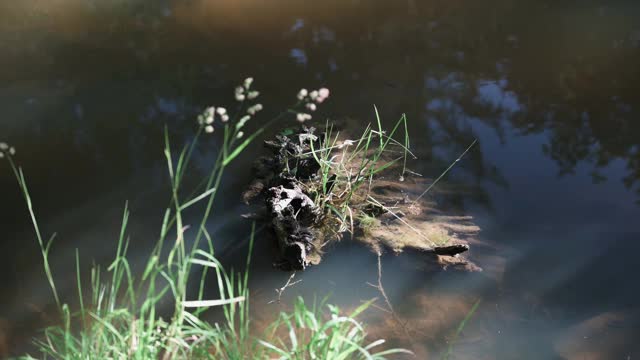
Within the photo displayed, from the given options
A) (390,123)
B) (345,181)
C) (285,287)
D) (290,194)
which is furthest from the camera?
(390,123)

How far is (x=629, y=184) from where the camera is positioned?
3.10 meters

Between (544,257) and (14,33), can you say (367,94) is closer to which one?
(544,257)

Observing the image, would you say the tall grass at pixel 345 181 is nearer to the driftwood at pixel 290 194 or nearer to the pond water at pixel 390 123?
the driftwood at pixel 290 194

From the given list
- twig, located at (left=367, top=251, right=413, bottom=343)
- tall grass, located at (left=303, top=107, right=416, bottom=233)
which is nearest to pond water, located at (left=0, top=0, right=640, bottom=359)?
twig, located at (left=367, top=251, right=413, bottom=343)

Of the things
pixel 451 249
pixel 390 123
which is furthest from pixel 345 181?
pixel 390 123

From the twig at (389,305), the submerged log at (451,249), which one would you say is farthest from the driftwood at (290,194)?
the submerged log at (451,249)

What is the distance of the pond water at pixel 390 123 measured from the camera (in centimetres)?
246

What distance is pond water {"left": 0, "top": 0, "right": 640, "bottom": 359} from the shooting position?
2461mm

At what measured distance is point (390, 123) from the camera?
3510 millimetres

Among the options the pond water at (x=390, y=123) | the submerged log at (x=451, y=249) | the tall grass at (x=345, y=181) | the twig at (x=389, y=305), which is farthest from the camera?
the tall grass at (x=345, y=181)

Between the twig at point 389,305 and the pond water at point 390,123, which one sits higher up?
the pond water at point 390,123

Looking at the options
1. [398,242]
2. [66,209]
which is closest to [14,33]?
[66,209]

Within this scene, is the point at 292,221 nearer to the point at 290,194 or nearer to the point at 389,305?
the point at 290,194

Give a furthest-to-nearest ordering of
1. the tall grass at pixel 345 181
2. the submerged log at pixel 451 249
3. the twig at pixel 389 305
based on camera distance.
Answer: the tall grass at pixel 345 181 → the submerged log at pixel 451 249 → the twig at pixel 389 305
